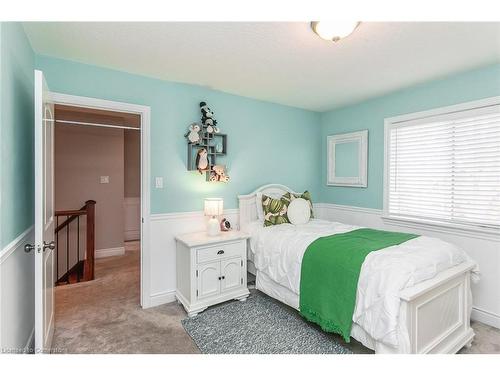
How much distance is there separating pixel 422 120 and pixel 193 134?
2581mm

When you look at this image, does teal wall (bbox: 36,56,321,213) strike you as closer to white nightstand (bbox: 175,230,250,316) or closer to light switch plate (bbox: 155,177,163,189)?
light switch plate (bbox: 155,177,163,189)

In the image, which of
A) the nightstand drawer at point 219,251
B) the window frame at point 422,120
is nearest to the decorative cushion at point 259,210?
the nightstand drawer at point 219,251

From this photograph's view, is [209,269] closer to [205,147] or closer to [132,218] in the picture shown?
[205,147]

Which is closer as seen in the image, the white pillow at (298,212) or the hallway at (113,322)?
the hallway at (113,322)

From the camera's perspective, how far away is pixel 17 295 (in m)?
1.66

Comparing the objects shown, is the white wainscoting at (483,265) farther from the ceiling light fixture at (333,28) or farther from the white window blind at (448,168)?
the ceiling light fixture at (333,28)

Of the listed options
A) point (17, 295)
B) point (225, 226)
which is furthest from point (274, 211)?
point (17, 295)

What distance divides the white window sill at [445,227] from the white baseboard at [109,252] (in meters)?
4.28

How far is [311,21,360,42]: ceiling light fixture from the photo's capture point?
5.55ft

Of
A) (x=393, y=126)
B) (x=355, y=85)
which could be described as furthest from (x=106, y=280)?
(x=393, y=126)

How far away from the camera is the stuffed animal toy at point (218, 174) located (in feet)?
9.82

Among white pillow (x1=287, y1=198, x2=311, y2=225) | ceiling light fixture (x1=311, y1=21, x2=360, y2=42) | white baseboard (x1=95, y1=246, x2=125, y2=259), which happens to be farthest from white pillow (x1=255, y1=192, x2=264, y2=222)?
white baseboard (x1=95, y1=246, x2=125, y2=259)

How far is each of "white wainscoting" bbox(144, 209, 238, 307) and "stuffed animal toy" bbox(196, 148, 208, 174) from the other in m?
0.54
